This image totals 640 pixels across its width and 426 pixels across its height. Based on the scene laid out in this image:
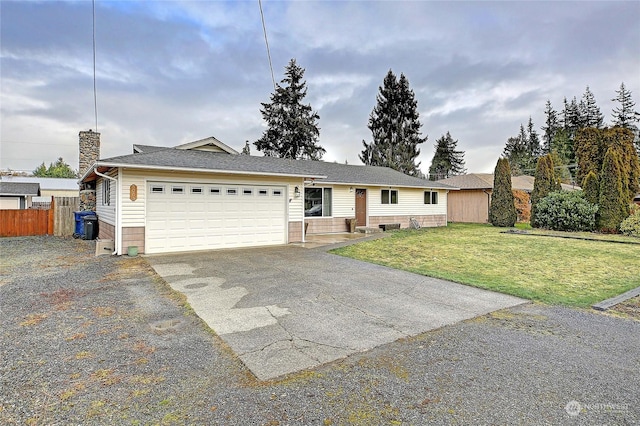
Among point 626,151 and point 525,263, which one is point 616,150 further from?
point 525,263

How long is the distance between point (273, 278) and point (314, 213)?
8.77m

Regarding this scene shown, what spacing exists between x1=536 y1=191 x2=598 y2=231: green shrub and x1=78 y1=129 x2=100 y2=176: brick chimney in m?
21.5

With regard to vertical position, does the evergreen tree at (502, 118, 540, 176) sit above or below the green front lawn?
above

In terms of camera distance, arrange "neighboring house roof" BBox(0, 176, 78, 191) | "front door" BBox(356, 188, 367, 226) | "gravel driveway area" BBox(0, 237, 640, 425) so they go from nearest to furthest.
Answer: "gravel driveway area" BBox(0, 237, 640, 425)
"front door" BBox(356, 188, 367, 226)
"neighboring house roof" BBox(0, 176, 78, 191)

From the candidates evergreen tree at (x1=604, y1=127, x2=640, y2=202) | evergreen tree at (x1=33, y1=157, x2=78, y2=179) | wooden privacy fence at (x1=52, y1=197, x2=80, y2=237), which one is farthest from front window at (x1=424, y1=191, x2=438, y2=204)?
evergreen tree at (x1=33, y1=157, x2=78, y2=179)

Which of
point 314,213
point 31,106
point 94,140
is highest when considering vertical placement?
point 31,106

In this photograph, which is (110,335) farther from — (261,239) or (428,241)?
(428,241)

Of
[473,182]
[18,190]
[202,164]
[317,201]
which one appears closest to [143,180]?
[202,164]

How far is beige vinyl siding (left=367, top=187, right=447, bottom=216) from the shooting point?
1714cm

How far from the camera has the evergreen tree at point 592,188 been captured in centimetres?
1477

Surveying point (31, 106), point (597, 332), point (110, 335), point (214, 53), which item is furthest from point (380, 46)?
point (31, 106)

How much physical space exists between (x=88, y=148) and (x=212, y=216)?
989cm

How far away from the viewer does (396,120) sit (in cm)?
3494

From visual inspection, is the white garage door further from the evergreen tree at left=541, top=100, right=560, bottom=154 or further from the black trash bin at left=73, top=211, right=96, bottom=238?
the evergreen tree at left=541, top=100, right=560, bottom=154
